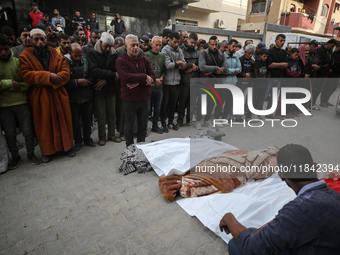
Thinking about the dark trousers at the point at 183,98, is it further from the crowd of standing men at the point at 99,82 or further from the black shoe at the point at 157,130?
the black shoe at the point at 157,130

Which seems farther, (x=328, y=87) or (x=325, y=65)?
(x=328, y=87)

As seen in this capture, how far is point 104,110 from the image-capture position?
182 inches

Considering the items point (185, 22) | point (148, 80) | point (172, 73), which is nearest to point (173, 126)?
point (172, 73)

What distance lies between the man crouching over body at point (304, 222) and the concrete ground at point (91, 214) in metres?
0.94

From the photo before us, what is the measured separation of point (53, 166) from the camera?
376cm

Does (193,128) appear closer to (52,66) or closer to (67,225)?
(52,66)

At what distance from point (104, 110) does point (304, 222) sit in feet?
13.3

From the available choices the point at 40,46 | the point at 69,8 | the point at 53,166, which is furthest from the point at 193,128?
the point at 69,8

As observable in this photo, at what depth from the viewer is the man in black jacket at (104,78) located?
13.6ft

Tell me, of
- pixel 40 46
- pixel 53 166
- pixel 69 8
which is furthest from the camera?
pixel 69 8

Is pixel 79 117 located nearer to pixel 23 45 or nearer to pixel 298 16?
pixel 23 45

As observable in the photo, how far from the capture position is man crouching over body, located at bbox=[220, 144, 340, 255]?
1.31m

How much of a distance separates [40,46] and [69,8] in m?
8.84

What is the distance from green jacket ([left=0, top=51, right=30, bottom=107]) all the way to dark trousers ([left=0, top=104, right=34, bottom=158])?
10 cm
